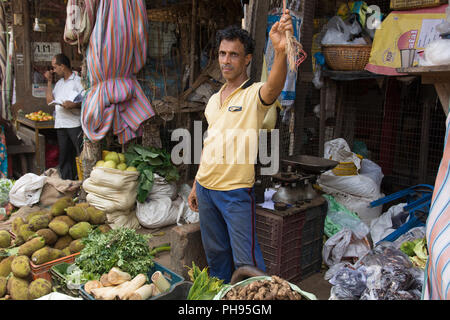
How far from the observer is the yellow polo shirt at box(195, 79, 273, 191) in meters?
2.83

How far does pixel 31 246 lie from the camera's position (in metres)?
3.01

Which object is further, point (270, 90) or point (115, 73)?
point (115, 73)

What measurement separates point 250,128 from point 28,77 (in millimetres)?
7442

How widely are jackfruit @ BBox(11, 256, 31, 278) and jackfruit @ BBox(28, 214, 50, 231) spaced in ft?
1.55

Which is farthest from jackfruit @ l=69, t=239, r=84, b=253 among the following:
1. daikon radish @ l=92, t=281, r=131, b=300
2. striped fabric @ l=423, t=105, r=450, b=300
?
striped fabric @ l=423, t=105, r=450, b=300

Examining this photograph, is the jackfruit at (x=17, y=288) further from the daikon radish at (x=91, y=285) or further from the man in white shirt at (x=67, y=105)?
the man in white shirt at (x=67, y=105)

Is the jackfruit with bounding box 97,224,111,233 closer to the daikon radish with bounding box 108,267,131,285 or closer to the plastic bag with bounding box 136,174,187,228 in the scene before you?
the daikon radish with bounding box 108,267,131,285

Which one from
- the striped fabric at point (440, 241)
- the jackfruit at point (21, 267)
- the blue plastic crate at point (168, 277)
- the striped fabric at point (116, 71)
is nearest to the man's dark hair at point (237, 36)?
the striped fabric at point (440, 241)

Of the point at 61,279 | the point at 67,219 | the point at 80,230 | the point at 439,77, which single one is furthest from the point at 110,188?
the point at 439,77

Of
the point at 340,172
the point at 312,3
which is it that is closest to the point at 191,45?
the point at 312,3

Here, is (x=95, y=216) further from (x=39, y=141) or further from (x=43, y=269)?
(x=39, y=141)

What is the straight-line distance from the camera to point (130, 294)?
203 centimetres

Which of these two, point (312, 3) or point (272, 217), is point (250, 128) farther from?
point (312, 3)

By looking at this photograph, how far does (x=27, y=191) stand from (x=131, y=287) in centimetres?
389
